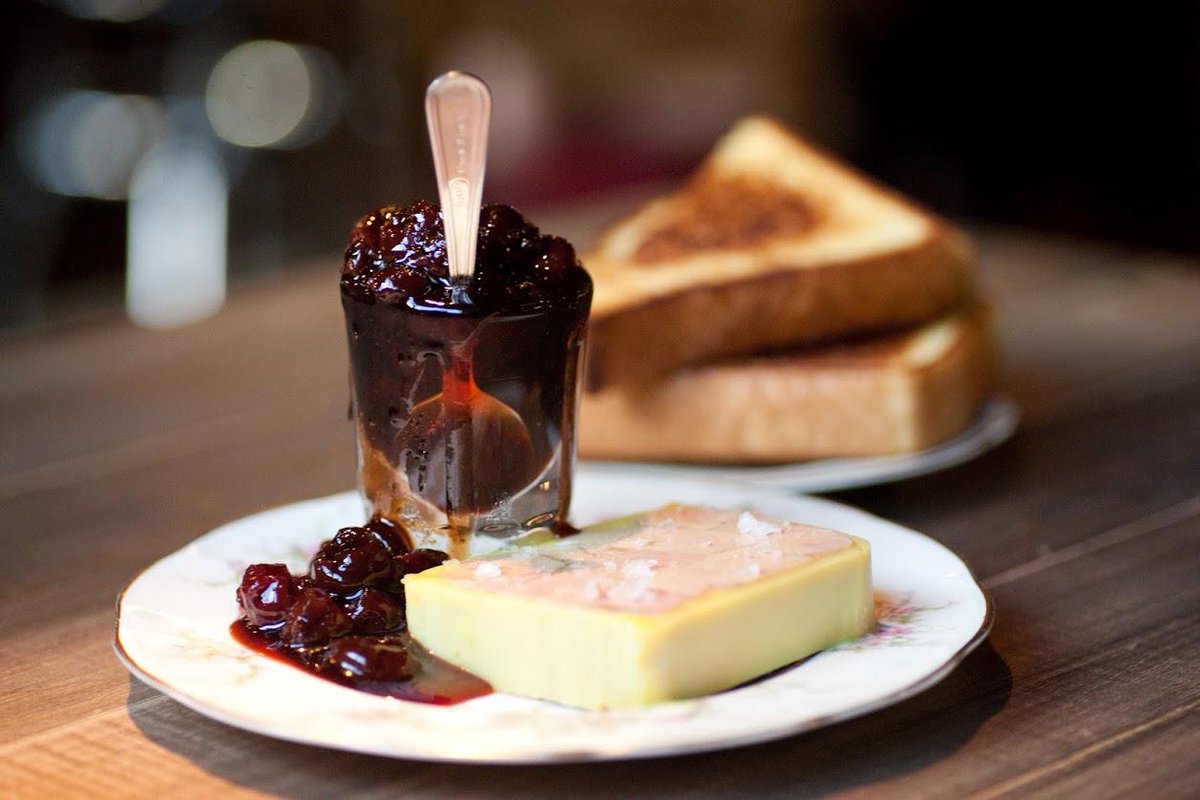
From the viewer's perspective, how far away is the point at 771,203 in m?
2.13

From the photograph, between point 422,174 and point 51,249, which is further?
point 422,174

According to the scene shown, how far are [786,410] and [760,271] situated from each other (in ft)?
0.69

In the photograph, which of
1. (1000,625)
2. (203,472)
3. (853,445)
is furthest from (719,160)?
(1000,625)

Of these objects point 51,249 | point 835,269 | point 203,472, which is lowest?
point 51,249

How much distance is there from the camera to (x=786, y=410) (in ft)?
5.49

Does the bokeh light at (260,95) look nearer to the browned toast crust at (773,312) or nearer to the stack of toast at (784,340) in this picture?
the stack of toast at (784,340)

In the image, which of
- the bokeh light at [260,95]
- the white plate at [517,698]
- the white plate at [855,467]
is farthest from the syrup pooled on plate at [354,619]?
the bokeh light at [260,95]

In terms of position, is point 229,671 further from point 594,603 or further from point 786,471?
point 786,471

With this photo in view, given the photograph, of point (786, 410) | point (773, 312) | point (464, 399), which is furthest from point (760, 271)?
point (464, 399)

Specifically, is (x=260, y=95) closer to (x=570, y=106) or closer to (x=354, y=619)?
(x=570, y=106)

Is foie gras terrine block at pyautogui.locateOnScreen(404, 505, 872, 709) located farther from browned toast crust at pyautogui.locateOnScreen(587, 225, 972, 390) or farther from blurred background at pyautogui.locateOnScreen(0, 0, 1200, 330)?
blurred background at pyautogui.locateOnScreen(0, 0, 1200, 330)

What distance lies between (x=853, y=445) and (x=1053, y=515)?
25cm

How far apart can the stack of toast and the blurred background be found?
265 cm

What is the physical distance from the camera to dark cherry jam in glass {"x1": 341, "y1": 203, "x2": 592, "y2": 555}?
1.12m
